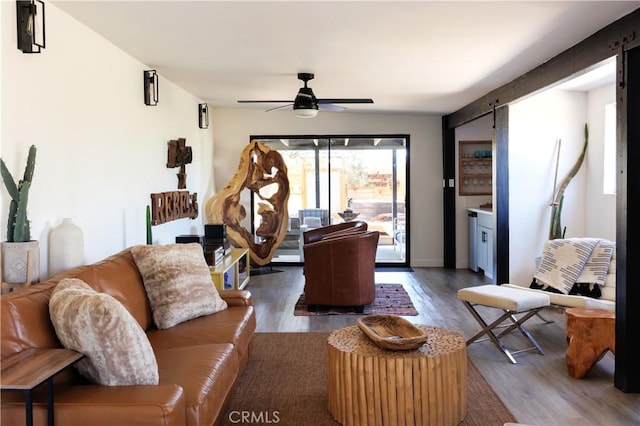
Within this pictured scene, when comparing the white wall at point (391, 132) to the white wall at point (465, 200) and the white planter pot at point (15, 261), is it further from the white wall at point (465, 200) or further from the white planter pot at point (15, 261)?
the white planter pot at point (15, 261)

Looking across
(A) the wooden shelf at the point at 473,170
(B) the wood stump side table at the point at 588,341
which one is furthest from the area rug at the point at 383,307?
(A) the wooden shelf at the point at 473,170

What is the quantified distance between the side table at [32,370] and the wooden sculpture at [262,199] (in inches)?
198

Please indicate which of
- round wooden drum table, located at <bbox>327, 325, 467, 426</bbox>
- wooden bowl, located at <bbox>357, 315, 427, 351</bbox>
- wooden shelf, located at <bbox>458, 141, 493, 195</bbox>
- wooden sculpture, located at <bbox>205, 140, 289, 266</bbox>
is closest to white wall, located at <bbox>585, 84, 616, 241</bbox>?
wooden shelf, located at <bbox>458, 141, 493, 195</bbox>

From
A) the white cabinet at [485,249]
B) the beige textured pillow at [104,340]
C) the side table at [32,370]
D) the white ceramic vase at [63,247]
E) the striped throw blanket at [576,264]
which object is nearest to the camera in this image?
the side table at [32,370]

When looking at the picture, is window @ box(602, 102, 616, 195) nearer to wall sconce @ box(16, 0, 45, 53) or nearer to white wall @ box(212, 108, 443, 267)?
white wall @ box(212, 108, 443, 267)

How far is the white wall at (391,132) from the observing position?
797cm

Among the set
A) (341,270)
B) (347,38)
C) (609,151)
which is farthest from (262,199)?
(609,151)

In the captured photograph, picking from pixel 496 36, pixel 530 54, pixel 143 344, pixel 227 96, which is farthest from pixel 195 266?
pixel 227 96

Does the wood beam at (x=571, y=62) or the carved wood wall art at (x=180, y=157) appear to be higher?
the wood beam at (x=571, y=62)

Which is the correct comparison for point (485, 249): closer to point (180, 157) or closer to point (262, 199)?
point (262, 199)

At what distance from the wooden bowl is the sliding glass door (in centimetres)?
487

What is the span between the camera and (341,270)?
5.21 metres

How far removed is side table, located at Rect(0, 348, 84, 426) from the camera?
5.65 ft

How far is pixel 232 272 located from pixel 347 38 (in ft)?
10.3
